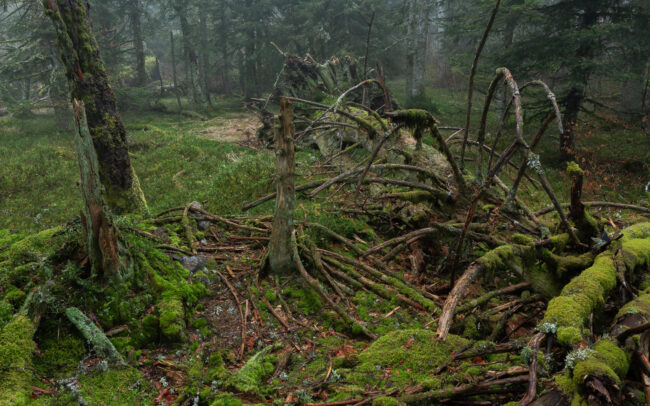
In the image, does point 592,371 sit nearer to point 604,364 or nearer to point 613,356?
point 604,364

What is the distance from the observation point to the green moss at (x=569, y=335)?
6.73 ft

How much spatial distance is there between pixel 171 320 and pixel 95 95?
5571 mm

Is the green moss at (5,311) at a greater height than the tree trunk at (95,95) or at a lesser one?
lesser

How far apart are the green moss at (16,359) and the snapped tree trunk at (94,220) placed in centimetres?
77

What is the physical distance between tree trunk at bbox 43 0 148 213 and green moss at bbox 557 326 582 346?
757cm

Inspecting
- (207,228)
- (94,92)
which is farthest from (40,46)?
(207,228)

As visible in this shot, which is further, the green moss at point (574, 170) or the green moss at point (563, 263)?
the green moss at point (563, 263)

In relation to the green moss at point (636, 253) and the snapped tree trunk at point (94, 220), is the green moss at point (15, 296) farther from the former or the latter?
the green moss at point (636, 253)

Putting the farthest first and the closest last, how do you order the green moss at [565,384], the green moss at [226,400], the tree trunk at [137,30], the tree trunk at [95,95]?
1. the tree trunk at [137,30]
2. the tree trunk at [95,95]
3. the green moss at [226,400]
4. the green moss at [565,384]

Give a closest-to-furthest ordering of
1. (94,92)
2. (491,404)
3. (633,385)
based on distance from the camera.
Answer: (633,385) < (491,404) < (94,92)

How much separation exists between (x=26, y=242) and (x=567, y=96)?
1606 centimetres

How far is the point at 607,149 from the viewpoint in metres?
15.0

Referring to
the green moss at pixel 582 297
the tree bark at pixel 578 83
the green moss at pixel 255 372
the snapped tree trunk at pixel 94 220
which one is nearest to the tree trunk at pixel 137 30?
the tree bark at pixel 578 83

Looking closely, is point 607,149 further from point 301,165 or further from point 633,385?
point 633,385
